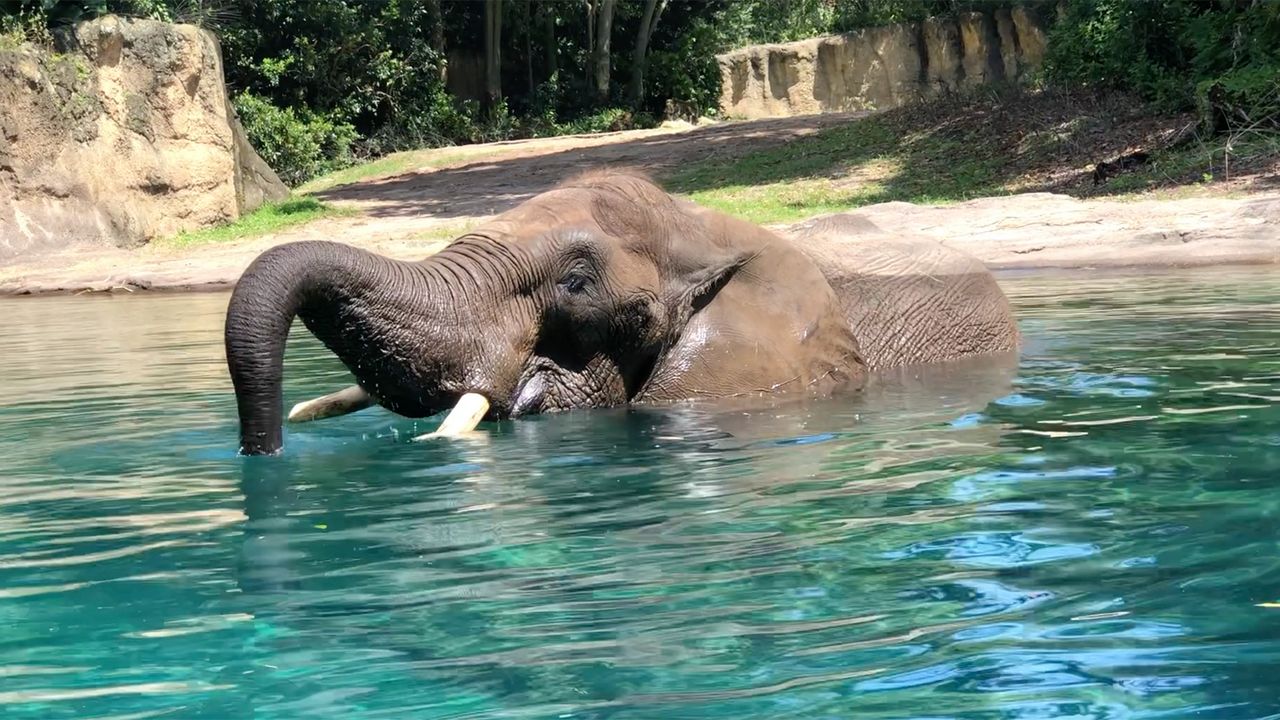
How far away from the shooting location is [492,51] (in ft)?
129

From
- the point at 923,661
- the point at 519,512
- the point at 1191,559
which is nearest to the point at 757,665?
the point at 923,661

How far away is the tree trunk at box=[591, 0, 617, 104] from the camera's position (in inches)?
1554

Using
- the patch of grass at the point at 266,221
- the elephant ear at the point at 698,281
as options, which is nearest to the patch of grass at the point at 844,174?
the patch of grass at the point at 266,221

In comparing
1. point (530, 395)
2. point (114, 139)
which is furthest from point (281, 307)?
point (114, 139)

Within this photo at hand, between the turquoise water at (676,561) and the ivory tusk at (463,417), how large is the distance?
13cm

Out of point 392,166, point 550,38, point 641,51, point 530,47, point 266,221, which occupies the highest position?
point 550,38

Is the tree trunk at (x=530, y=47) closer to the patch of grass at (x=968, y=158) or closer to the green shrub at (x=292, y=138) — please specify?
the green shrub at (x=292, y=138)

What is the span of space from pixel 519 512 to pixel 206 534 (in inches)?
39.6

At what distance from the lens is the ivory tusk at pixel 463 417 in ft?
21.9

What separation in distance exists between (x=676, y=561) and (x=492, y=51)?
3587 centimetres

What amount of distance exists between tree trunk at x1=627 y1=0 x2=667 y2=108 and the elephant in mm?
32697

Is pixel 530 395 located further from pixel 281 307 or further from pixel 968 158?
pixel 968 158

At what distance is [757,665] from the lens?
3.52 metres

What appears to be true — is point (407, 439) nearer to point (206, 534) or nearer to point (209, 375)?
point (206, 534)
